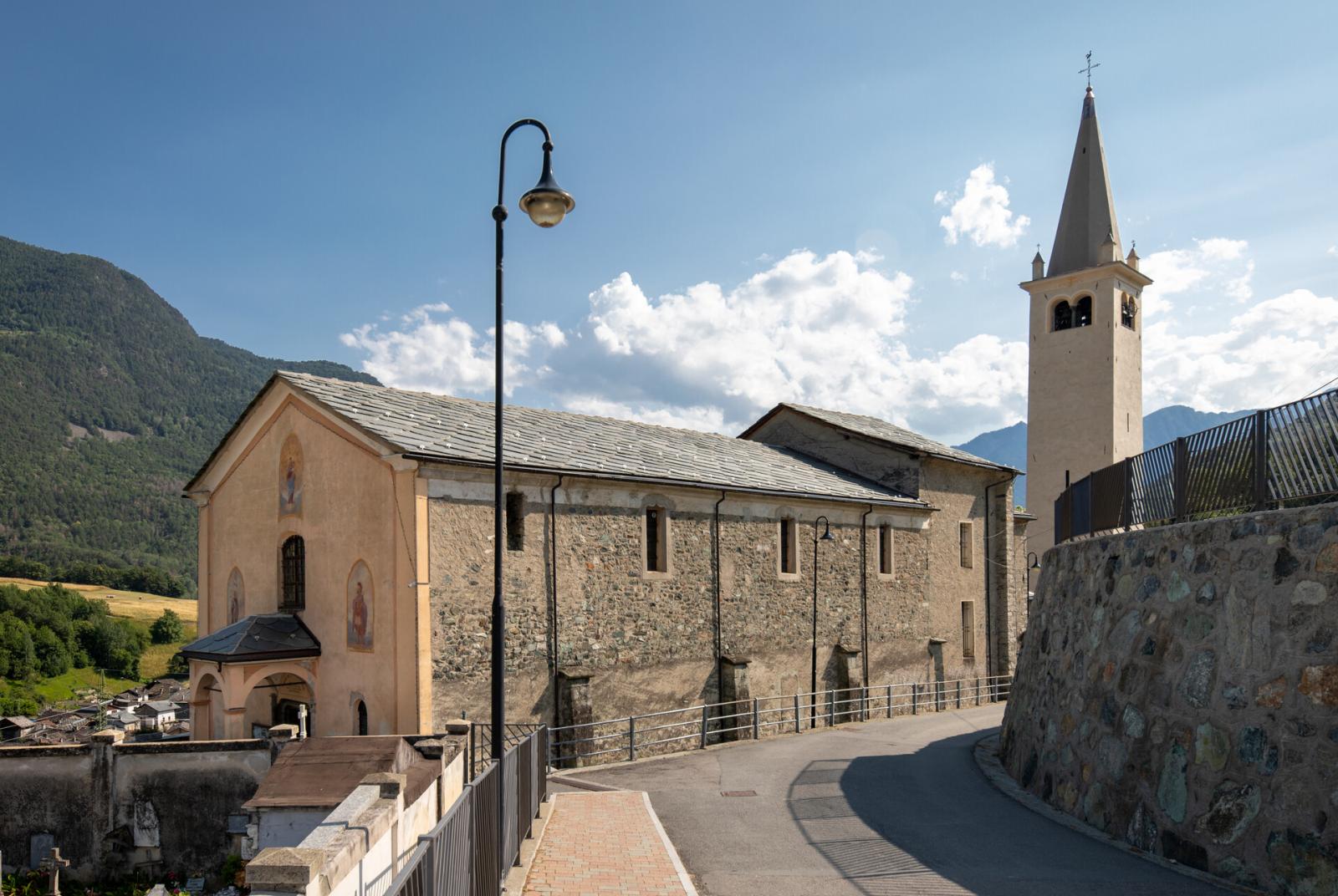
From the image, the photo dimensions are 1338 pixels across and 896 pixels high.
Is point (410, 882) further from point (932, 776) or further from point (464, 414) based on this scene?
point (464, 414)

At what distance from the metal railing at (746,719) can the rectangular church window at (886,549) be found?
130 inches

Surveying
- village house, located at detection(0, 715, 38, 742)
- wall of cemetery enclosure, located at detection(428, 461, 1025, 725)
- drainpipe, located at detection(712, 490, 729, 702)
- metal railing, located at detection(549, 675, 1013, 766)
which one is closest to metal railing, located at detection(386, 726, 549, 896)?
wall of cemetery enclosure, located at detection(428, 461, 1025, 725)

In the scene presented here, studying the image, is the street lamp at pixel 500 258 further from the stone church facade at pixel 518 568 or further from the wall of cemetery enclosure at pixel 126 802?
the wall of cemetery enclosure at pixel 126 802

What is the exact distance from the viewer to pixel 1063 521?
57.5ft

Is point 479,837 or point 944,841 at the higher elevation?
point 479,837

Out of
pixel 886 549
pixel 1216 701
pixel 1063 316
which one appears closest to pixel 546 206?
pixel 1216 701

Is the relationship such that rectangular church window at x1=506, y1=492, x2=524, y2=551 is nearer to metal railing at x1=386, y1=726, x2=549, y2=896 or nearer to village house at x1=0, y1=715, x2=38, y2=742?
metal railing at x1=386, y1=726, x2=549, y2=896

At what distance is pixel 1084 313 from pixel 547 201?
127 feet

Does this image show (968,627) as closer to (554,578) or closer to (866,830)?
(554,578)

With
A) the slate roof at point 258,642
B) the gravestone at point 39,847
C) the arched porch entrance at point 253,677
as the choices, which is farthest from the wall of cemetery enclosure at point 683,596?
the gravestone at point 39,847

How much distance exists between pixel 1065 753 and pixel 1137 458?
4506mm

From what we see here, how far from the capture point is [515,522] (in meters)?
17.5

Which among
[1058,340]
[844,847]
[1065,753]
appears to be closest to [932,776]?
[1065,753]

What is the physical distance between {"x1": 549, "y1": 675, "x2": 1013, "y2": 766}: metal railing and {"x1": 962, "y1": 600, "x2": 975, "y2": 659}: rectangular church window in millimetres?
1057
